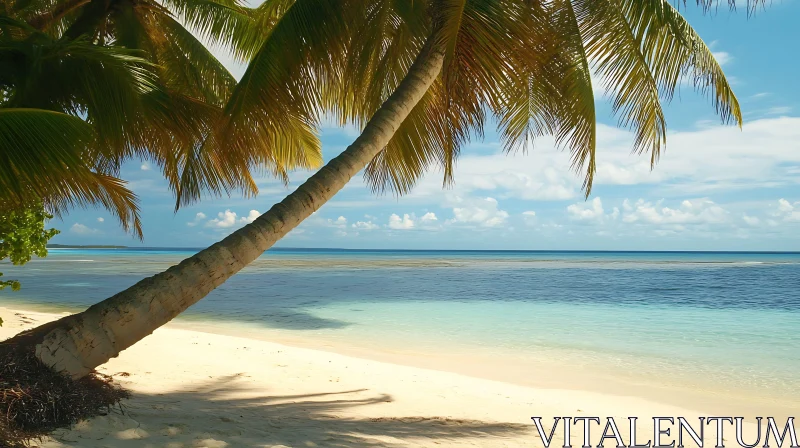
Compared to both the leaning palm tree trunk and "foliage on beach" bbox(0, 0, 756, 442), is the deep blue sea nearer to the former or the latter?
"foliage on beach" bbox(0, 0, 756, 442)

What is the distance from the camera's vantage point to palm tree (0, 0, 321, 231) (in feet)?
11.9

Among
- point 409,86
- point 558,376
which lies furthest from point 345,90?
point 558,376

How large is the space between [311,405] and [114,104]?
3.34 m

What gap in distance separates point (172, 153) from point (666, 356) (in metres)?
9.07

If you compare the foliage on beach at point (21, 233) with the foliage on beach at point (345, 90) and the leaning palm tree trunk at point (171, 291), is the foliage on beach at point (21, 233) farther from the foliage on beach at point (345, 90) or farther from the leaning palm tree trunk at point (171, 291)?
the leaning palm tree trunk at point (171, 291)

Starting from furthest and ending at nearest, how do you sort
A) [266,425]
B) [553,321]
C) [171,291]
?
[553,321] < [266,425] < [171,291]

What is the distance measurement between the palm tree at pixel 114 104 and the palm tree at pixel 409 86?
825mm

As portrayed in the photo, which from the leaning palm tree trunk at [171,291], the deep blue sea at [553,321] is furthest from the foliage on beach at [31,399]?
the deep blue sea at [553,321]

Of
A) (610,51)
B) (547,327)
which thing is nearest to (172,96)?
(610,51)

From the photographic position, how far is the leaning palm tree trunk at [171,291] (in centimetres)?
372

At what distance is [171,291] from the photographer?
400cm

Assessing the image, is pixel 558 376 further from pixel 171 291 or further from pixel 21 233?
pixel 21 233

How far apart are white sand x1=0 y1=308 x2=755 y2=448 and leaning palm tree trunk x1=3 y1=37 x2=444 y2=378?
1.70 feet

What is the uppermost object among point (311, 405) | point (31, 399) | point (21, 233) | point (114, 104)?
point (114, 104)
